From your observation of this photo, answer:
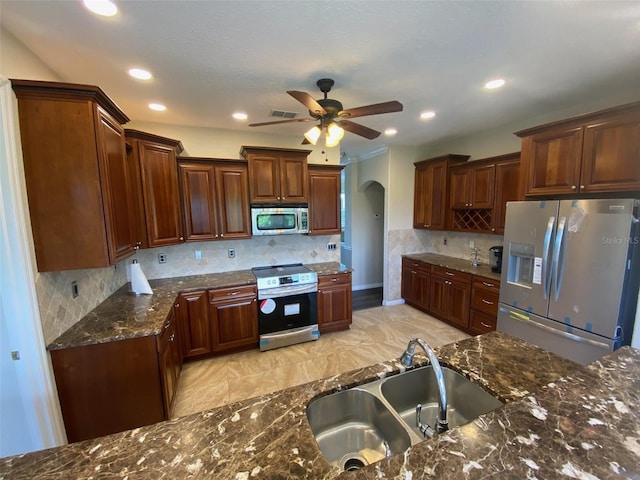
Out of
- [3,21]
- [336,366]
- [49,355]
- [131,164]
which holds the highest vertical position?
[3,21]

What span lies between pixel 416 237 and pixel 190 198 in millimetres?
3767

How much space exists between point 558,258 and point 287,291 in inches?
108

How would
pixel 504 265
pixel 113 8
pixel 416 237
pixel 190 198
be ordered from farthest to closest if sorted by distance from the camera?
pixel 416 237 → pixel 190 198 → pixel 504 265 → pixel 113 8

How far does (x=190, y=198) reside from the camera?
10.6 ft

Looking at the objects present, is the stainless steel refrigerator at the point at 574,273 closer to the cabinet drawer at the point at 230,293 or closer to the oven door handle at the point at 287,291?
the oven door handle at the point at 287,291

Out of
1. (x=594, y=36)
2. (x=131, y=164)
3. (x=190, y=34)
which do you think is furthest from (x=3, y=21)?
(x=594, y=36)

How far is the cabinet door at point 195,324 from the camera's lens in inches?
117

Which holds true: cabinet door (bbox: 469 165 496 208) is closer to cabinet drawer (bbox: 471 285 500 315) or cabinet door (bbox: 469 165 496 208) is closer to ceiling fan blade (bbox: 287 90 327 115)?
cabinet drawer (bbox: 471 285 500 315)

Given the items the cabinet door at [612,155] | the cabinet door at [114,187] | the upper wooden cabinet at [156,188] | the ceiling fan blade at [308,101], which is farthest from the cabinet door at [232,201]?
the cabinet door at [612,155]

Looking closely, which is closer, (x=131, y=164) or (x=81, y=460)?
(x=81, y=460)

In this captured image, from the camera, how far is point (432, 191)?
14.4ft

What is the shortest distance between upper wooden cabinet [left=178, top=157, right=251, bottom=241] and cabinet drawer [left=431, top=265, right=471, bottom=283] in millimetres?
2838

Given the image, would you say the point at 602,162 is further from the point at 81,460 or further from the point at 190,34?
the point at 81,460

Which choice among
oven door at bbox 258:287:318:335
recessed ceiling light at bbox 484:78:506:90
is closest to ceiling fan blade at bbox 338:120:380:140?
recessed ceiling light at bbox 484:78:506:90
